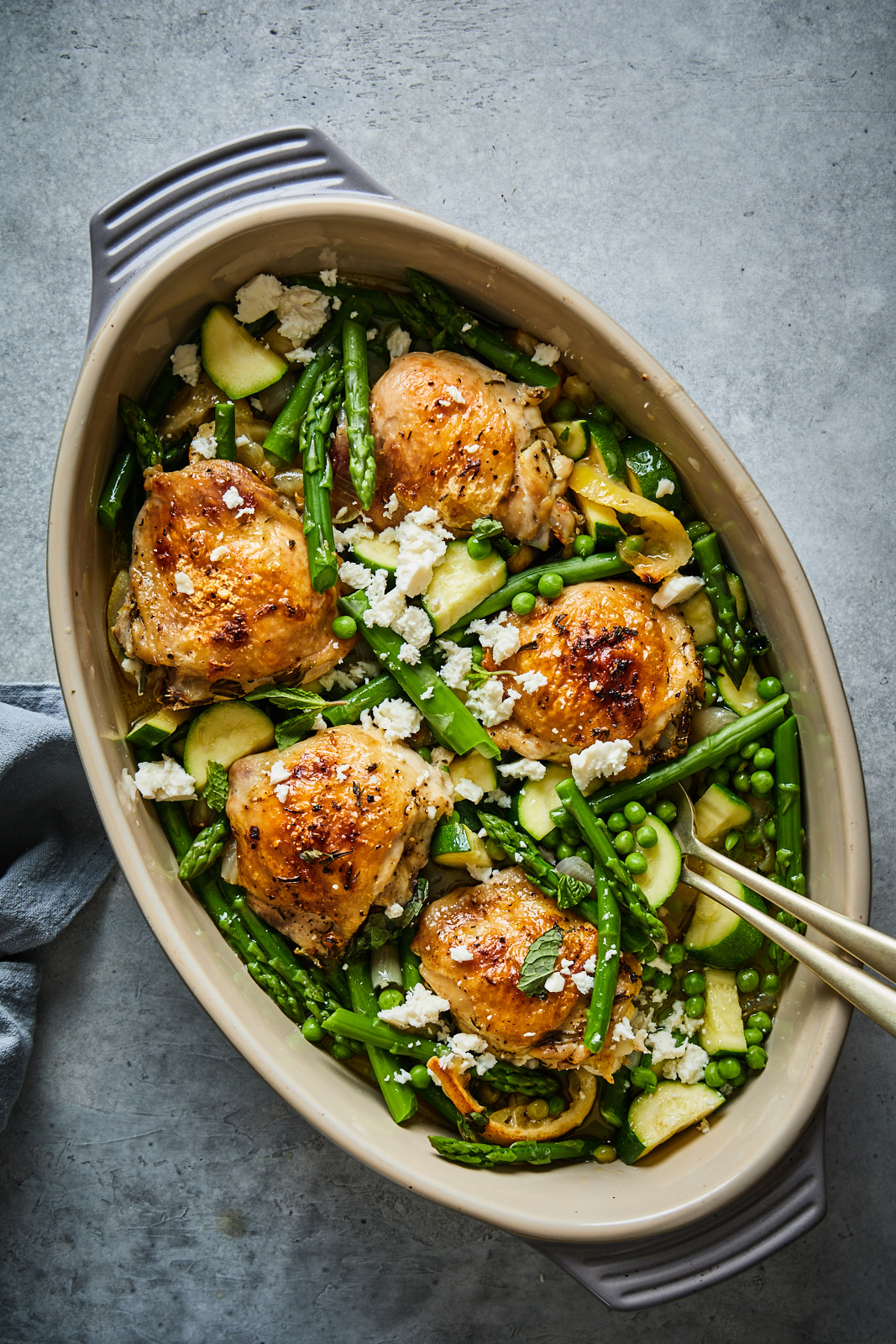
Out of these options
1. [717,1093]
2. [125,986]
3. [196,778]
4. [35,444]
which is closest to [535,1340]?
[717,1093]

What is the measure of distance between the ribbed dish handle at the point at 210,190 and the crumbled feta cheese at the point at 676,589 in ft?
5.25

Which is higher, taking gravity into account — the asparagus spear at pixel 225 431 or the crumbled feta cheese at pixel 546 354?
the crumbled feta cheese at pixel 546 354

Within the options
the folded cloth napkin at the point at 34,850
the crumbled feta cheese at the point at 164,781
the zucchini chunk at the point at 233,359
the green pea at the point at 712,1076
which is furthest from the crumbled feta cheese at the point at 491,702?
the folded cloth napkin at the point at 34,850

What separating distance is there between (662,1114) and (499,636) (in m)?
1.78

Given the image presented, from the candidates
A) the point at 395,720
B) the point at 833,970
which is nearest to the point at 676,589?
the point at 395,720

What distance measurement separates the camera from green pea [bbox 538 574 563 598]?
304 cm

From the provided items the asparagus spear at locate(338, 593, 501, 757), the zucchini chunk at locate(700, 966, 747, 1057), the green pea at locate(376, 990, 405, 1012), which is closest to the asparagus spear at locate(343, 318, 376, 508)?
the asparagus spear at locate(338, 593, 501, 757)

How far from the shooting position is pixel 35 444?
345cm

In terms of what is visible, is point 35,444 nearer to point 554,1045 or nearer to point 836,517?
point 554,1045

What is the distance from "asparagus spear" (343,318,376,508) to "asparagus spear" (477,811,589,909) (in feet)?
4.00

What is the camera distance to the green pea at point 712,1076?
10.1 feet

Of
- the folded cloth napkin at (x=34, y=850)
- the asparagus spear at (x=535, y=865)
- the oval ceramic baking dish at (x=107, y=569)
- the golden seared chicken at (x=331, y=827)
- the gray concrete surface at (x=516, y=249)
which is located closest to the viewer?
the oval ceramic baking dish at (x=107, y=569)

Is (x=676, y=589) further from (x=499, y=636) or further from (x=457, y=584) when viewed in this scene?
(x=457, y=584)

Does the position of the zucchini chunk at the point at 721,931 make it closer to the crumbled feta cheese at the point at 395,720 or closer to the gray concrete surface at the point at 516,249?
the gray concrete surface at the point at 516,249
